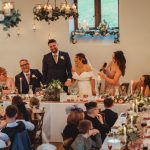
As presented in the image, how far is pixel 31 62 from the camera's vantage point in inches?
480

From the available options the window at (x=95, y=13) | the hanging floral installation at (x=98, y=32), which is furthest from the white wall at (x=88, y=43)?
the window at (x=95, y=13)

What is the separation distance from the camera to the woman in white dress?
10086 mm

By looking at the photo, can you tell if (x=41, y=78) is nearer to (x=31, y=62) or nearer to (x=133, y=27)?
(x=31, y=62)

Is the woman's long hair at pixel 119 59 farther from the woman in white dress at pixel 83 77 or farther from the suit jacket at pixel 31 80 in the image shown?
the suit jacket at pixel 31 80

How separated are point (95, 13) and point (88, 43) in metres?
0.77

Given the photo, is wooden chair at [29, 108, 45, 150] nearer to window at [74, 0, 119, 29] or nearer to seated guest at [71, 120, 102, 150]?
seated guest at [71, 120, 102, 150]

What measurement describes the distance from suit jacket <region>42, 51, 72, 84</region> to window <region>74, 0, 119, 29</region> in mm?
1289

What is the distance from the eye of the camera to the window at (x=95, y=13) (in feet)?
38.8

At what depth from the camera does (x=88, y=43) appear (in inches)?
467

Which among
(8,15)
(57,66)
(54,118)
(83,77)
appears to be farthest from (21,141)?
(57,66)

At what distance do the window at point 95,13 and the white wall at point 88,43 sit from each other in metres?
0.32

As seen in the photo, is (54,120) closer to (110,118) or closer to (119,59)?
(110,118)

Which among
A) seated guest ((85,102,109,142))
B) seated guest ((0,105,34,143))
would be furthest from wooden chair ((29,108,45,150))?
seated guest ((85,102,109,142))

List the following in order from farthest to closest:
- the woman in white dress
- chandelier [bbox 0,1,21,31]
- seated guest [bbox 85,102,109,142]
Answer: the woman in white dress, chandelier [bbox 0,1,21,31], seated guest [bbox 85,102,109,142]
